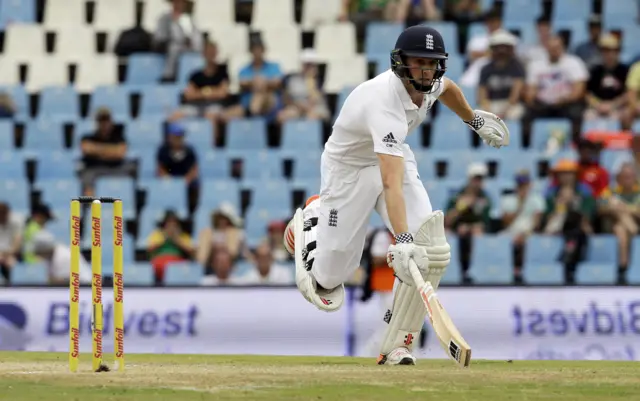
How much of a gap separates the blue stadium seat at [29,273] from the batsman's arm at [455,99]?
5101mm

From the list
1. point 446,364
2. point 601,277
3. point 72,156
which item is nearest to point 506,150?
point 601,277

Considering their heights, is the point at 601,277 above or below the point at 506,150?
below

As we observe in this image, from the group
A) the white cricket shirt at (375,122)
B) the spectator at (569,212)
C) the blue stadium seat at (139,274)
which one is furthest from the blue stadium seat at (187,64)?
the white cricket shirt at (375,122)

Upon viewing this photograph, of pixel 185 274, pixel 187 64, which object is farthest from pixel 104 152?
pixel 185 274

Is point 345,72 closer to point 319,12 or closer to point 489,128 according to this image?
point 319,12

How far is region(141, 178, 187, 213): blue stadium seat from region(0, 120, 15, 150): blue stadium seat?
5.87ft

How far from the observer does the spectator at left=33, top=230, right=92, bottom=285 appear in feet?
37.5

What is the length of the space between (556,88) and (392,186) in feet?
21.5

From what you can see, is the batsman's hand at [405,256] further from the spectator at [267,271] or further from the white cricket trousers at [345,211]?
the spectator at [267,271]

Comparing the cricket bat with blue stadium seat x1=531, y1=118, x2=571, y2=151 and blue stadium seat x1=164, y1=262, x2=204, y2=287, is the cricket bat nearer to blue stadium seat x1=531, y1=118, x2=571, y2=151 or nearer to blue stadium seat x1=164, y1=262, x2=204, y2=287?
blue stadium seat x1=164, y1=262, x2=204, y2=287

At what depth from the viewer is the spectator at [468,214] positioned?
471 inches

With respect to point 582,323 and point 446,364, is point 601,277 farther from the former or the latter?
point 446,364

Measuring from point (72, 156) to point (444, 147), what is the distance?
11.5 feet

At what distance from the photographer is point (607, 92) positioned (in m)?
13.3
